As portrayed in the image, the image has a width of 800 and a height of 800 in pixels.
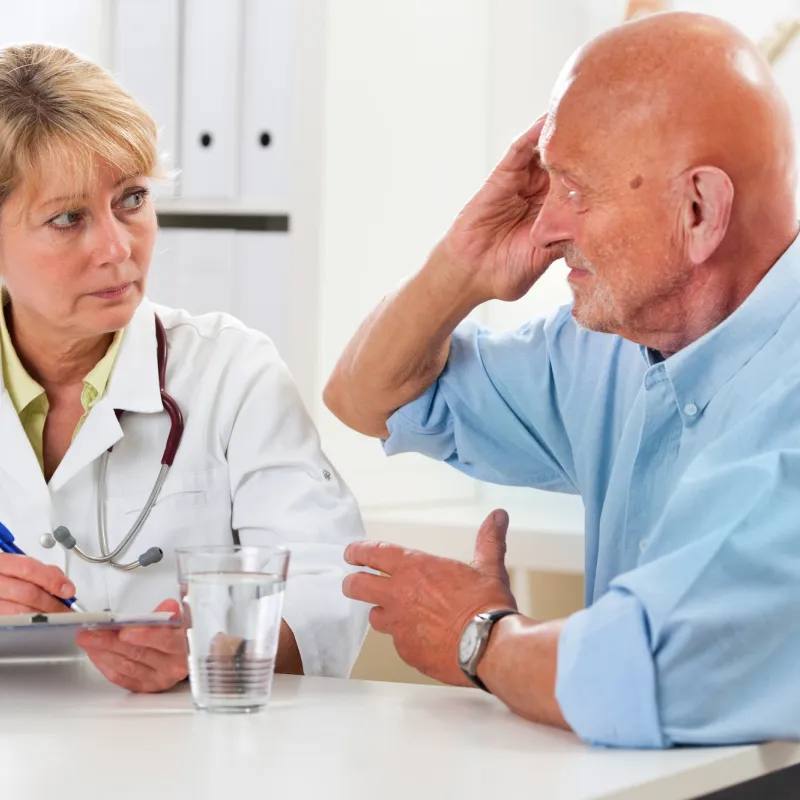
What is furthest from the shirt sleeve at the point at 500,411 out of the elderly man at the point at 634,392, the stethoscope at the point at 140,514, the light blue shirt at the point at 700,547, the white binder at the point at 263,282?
the white binder at the point at 263,282

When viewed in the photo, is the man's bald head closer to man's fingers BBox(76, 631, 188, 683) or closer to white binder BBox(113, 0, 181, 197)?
man's fingers BBox(76, 631, 188, 683)

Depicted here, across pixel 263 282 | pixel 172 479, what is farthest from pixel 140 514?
pixel 263 282

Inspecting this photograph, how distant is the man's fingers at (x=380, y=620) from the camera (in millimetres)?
1224

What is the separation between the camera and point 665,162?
119 cm

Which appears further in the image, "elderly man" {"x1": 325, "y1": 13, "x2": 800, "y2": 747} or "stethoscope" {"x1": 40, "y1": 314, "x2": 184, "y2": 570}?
"stethoscope" {"x1": 40, "y1": 314, "x2": 184, "y2": 570}

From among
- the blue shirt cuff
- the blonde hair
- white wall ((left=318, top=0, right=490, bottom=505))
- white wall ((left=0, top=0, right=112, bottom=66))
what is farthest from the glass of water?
white wall ((left=0, top=0, right=112, bottom=66))

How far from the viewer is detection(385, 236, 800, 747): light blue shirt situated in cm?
98

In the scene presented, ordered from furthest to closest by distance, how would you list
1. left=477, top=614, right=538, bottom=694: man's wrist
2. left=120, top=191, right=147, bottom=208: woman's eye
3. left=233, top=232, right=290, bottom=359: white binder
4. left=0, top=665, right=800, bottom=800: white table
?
1. left=233, top=232, right=290, bottom=359: white binder
2. left=120, top=191, right=147, bottom=208: woman's eye
3. left=477, top=614, right=538, bottom=694: man's wrist
4. left=0, top=665, right=800, bottom=800: white table

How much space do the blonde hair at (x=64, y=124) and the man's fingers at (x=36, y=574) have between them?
18.7 inches

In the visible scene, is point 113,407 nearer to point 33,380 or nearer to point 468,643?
point 33,380

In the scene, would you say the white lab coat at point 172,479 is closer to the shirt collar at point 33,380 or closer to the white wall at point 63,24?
the shirt collar at point 33,380

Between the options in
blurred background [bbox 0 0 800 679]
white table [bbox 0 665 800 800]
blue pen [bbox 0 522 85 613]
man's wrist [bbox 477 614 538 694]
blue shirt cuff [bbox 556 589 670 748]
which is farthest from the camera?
blurred background [bbox 0 0 800 679]

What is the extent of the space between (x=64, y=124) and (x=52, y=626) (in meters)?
0.65

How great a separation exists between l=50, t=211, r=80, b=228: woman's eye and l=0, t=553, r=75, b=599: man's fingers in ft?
1.52
